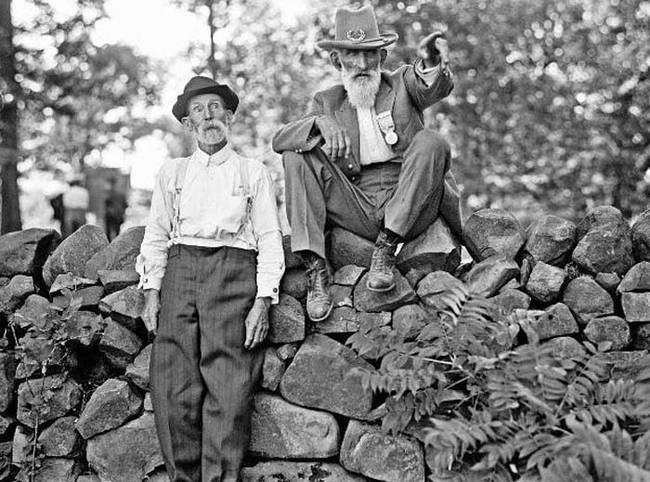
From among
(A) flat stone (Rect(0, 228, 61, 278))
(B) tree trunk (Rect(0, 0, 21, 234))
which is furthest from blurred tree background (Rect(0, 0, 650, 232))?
(A) flat stone (Rect(0, 228, 61, 278))

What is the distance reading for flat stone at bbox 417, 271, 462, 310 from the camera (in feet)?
13.6

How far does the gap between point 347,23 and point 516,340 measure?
1.99 metres

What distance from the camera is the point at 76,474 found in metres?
4.42

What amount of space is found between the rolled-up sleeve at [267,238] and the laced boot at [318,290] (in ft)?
0.55

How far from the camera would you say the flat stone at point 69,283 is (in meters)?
4.62

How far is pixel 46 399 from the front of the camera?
14.4ft

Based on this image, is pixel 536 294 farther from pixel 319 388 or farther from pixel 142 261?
pixel 142 261

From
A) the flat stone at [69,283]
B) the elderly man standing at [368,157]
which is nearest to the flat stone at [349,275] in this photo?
the elderly man standing at [368,157]

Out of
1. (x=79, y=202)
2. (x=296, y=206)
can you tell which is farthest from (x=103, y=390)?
(x=79, y=202)

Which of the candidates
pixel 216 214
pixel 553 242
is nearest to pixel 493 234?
pixel 553 242

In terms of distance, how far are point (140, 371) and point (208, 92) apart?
1604 mm

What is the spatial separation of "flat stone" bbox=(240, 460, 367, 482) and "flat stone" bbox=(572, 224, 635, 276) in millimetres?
1681

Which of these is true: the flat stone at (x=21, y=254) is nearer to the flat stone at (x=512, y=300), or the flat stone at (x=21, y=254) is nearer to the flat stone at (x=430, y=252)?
the flat stone at (x=430, y=252)

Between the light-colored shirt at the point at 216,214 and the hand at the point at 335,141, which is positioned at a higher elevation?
the hand at the point at 335,141
